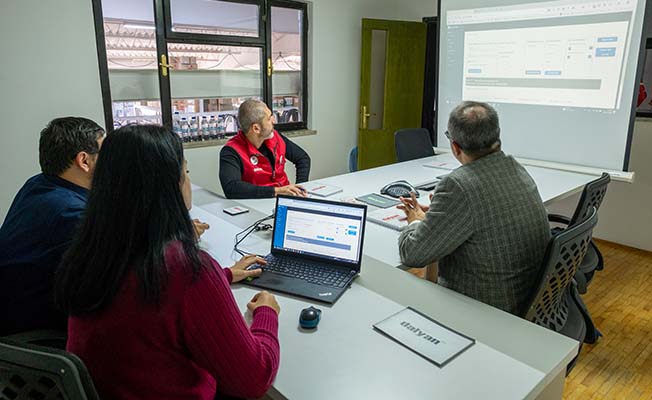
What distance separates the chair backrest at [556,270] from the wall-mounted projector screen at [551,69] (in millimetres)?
1795

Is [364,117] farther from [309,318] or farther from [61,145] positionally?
[309,318]

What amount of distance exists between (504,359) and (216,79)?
3.87 metres

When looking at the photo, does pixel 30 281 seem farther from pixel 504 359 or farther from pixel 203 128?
pixel 203 128

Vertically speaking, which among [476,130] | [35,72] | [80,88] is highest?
[35,72]

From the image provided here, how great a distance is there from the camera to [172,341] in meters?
0.90

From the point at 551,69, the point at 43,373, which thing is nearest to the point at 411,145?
the point at 551,69

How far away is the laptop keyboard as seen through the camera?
1500 mm

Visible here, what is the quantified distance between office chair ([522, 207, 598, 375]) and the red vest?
1.76 m

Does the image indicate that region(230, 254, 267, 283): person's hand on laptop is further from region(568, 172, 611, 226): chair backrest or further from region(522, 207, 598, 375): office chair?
region(568, 172, 611, 226): chair backrest

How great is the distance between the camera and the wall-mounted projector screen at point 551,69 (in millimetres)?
2959

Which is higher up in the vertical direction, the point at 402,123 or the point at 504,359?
the point at 402,123

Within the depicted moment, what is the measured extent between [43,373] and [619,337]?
283 cm

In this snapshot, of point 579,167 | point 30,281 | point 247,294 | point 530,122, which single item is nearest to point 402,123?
point 530,122

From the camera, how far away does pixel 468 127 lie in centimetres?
160
